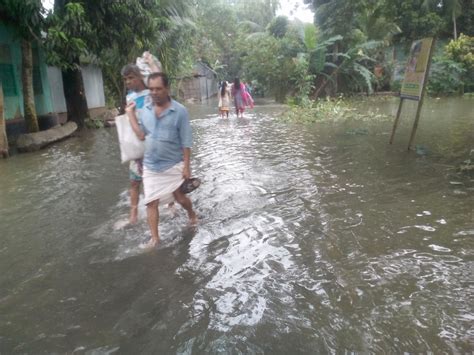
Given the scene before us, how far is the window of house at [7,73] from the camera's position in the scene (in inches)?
462

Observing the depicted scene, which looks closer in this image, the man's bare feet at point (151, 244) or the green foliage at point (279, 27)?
the man's bare feet at point (151, 244)

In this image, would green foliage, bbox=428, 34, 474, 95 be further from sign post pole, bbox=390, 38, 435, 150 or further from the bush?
sign post pole, bbox=390, 38, 435, 150

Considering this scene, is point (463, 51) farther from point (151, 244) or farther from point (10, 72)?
point (151, 244)

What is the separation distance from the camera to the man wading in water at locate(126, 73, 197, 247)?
3.83m

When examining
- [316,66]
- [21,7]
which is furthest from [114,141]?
[316,66]

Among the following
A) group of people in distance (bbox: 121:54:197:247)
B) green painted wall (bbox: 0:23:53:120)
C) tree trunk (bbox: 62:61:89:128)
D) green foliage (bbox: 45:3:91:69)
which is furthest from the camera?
tree trunk (bbox: 62:61:89:128)

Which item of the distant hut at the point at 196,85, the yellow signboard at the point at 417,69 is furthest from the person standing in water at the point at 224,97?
the distant hut at the point at 196,85

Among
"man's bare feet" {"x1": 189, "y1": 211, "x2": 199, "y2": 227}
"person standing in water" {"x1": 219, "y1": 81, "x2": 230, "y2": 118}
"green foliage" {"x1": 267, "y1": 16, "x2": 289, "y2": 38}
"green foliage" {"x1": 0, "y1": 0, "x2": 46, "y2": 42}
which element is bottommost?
"man's bare feet" {"x1": 189, "y1": 211, "x2": 199, "y2": 227}

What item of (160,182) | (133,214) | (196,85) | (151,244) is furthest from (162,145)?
(196,85)

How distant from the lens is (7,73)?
1192 centimetres

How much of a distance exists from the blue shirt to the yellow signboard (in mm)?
5079

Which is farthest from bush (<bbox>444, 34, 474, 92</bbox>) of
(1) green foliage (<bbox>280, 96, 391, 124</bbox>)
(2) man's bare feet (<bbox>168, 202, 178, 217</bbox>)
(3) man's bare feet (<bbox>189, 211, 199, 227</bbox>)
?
(3) man's bare feet (<bbox>189, 211, 199, 227</bbox>)

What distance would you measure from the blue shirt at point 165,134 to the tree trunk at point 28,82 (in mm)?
8047

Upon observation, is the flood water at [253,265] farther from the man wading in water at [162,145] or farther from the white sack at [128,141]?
the white sack at [128,141]
